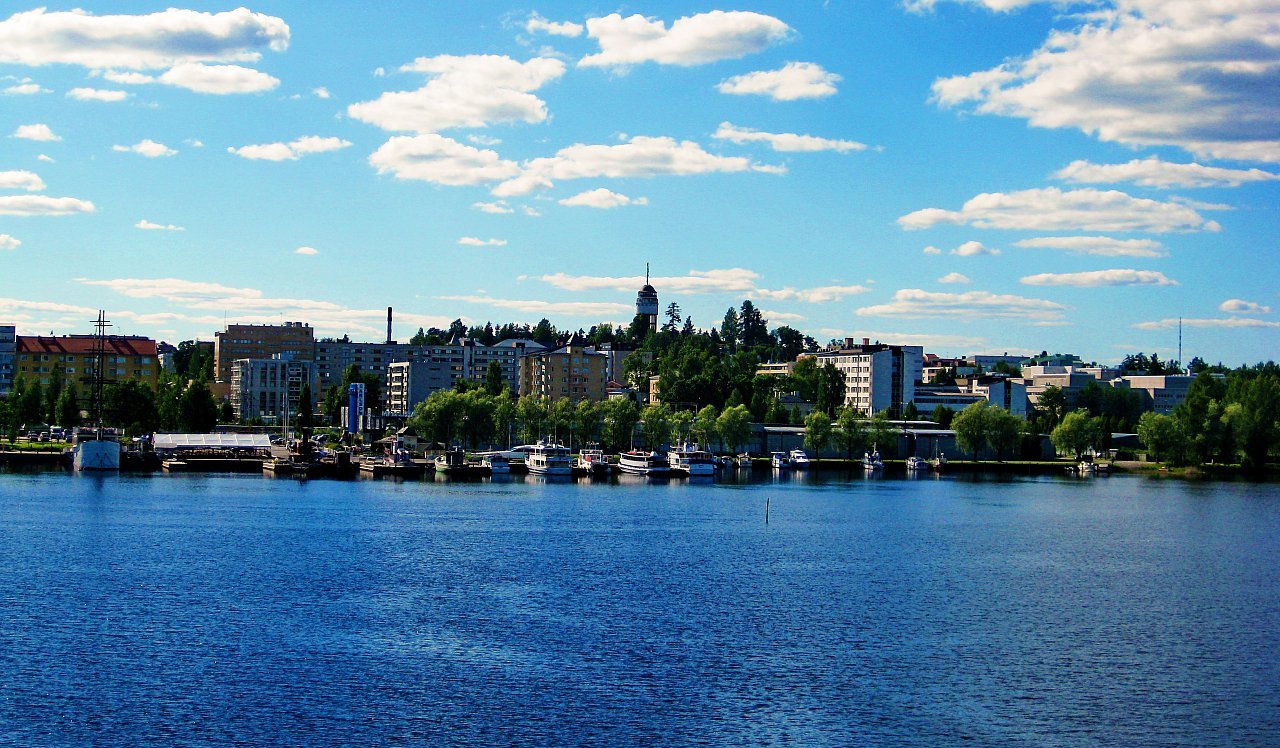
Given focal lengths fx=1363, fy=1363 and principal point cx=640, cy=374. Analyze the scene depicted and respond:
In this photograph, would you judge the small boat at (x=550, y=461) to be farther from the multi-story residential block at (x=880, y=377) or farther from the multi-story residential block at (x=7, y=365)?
the multi-story residential block at (x=7, y=365)

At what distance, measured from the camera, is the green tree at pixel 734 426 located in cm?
14362

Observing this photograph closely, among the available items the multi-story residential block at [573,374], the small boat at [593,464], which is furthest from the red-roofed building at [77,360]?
the small boat at [593,464]

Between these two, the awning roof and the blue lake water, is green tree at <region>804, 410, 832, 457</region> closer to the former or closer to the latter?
the awning roof

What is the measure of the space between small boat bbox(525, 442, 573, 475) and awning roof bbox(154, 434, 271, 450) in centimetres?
2793

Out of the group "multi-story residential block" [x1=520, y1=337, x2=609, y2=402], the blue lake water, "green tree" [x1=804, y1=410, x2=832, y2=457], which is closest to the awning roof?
the blue lake water

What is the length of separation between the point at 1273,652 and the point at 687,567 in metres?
22.3

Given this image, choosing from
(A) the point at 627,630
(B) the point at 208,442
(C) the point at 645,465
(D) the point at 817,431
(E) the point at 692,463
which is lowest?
(A) the point at 627,630

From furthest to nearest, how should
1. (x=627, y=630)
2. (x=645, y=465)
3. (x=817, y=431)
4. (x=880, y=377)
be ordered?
1. (x=880, y=377)
2. (x=817, y=431)
3. (x=645, y=465)
4. (x=627, y=630)

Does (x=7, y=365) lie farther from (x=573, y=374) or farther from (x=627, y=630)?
(x=627, y=630)

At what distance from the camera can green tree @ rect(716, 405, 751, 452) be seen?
144 meters

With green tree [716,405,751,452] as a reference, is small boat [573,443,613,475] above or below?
below

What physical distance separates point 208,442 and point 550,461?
113ft

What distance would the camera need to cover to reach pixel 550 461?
118 meters

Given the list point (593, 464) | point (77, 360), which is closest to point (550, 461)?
point (593, 464)
